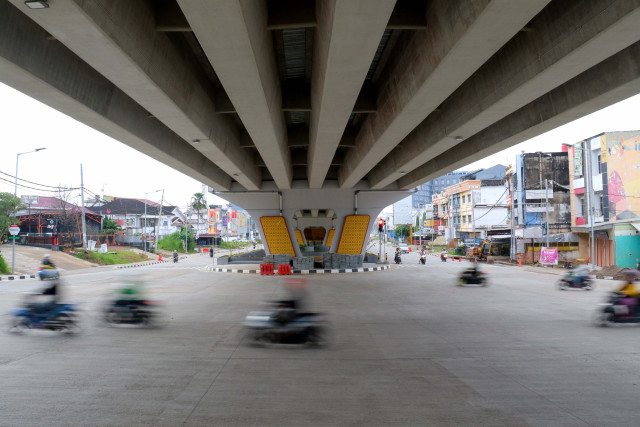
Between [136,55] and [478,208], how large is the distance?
173 feet

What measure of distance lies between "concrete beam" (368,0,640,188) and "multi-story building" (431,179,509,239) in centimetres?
4178

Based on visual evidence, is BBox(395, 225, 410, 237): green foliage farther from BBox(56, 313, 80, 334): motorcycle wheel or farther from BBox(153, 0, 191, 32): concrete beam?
BBox(153, 0, 191, 32): concrete beam

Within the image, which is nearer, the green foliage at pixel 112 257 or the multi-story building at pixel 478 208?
the green foliage at pixel 112 257

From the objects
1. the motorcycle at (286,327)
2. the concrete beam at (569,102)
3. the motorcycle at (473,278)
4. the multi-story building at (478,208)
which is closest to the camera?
the concrete beam at (569,102)

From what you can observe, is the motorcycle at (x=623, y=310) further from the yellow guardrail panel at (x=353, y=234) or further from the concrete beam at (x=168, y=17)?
the yellow guardrail panel at (x=353, y=234)

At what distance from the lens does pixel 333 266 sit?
27.3m

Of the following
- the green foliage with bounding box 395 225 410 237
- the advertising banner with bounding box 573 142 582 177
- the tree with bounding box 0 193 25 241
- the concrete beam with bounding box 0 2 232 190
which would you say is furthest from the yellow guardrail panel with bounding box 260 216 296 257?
the green foliage with bounding box 395 225 410 237

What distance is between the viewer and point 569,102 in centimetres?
783

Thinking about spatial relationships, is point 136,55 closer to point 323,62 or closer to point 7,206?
point 323,62

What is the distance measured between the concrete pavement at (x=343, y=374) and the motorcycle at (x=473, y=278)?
7128 mm

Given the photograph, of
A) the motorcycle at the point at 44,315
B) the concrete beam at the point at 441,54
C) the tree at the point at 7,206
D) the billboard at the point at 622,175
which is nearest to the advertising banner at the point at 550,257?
the billboard at the point at 622,175

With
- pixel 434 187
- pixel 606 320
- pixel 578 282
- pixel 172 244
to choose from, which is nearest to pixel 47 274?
pixel 606 320

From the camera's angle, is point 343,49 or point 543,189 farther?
point 543,189

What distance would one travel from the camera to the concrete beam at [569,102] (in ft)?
21.3
